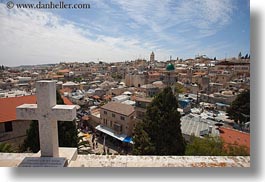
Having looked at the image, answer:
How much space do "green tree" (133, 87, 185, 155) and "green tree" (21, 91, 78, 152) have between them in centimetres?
237

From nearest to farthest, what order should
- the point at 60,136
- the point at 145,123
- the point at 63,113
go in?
1. the point at 63,113
2. the point at 60,136
3. the point at 145,123

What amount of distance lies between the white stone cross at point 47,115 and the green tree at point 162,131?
4.92 meters

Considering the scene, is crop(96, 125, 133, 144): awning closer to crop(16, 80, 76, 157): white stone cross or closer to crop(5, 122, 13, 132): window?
crop(5, 122, 13, 132): window

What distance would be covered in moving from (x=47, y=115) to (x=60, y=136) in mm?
3447

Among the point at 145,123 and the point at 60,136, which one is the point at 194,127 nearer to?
the point at 145,123

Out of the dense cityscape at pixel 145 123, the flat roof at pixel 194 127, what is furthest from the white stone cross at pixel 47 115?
the flat roof at pixel 194 127

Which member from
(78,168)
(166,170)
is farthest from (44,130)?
(166,170)

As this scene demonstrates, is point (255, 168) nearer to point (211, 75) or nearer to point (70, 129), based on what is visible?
point (70, 129)

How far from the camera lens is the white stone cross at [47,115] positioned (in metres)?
1.85

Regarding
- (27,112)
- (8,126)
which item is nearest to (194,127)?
(8,126)

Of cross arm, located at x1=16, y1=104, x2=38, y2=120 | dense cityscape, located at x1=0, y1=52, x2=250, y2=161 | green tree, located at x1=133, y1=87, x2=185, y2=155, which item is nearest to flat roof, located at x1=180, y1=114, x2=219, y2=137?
dense cityscape, located at x1=0, y1=52, x2=250, y2=161

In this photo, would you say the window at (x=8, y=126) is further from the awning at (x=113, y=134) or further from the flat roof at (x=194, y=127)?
the flat roof at (x=194, y=127)

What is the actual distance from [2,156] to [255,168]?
2.53m

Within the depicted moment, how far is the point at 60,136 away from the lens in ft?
16.5
